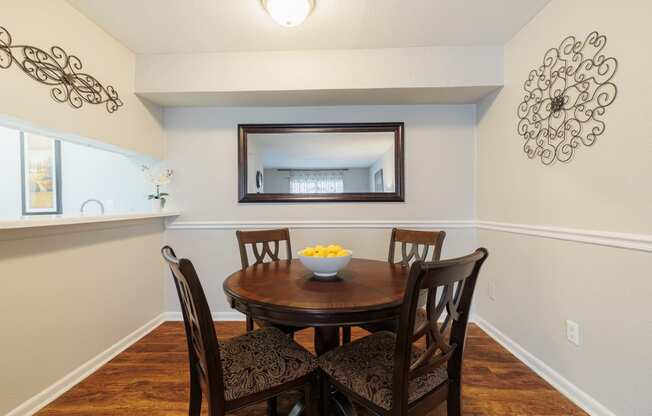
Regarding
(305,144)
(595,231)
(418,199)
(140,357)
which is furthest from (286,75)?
(140,357)

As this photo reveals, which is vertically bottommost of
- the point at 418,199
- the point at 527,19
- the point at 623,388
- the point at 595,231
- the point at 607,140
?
the point at 623,388

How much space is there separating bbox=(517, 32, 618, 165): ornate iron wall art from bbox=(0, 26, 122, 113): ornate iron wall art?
2959mm

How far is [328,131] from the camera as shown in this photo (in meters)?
2.61

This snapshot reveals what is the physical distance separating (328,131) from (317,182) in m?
0.49

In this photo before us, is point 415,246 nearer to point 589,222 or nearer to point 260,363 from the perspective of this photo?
point 589,222

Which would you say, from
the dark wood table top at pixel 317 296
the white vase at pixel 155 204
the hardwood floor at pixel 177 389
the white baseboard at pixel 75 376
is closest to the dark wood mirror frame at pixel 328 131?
the white vase at pixel 155 204

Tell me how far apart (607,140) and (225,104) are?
268 cm

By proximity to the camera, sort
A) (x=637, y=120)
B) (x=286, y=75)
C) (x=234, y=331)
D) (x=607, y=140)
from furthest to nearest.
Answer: (x=234, y=331) → (x=286, y=75) → (x=607, y=140) → (x=637, y=120)

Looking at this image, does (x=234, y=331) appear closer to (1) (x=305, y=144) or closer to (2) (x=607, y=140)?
(1) (x=305, y=144)

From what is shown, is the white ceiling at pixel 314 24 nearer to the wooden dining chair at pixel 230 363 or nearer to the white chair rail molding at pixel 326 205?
the white chair rail molding at pixel 326 205

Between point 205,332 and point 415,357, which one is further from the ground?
point 205,332

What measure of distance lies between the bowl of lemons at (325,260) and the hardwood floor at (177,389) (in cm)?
78

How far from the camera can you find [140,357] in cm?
198

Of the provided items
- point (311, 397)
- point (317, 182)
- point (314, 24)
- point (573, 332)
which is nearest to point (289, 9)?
point (314, 24)
